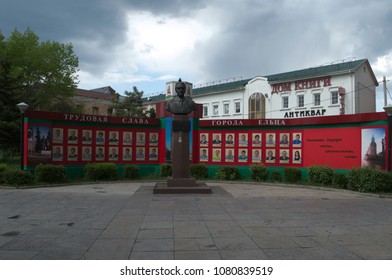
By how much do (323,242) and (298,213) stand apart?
9.37 ft

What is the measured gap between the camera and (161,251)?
5.59 m

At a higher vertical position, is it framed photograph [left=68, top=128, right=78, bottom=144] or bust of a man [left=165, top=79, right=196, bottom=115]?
bust of a man [left=165, top=79, right=196, bottom=115]

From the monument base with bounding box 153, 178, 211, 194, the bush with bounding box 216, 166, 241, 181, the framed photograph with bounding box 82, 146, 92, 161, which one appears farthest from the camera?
the bush with bounding box 216, 166, 241, 181

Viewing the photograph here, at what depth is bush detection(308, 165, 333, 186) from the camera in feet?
49.2

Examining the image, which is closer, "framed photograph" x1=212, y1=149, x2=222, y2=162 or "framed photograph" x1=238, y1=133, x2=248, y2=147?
"framed photograph" x1=238, y1=133, x2=248, y2=147

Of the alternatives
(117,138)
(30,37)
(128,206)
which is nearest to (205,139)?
(117,138)

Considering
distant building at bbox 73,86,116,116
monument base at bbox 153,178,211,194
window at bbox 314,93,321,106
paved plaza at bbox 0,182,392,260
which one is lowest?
paved plaza at bbox 0,182,392,260

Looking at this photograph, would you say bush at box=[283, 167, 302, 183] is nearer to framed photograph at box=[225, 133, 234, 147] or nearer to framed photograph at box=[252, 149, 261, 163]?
framed photograph at box=[252, 149, 261, 163]

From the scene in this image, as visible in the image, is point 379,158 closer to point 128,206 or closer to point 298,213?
point 298,213

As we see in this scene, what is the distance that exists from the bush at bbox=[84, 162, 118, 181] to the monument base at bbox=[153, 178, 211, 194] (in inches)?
176

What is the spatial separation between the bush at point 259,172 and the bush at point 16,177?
10457 millimetres

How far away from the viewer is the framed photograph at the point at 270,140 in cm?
1794

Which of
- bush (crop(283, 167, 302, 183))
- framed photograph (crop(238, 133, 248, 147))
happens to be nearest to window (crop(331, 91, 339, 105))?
framed photograph (crop(238, 133, 248, 147))

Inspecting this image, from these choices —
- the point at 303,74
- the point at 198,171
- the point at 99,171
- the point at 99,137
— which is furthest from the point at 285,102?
the point at 99,171
